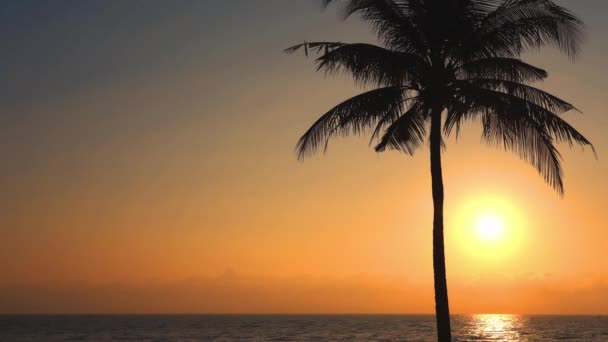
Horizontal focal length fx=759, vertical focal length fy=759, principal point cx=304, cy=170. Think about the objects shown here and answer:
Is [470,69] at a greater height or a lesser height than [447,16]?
lesser

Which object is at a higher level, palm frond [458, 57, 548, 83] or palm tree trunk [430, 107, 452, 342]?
palm frond [458, 57, 548, 83]

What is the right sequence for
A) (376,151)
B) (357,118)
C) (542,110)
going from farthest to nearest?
(376,151) < (357,118) < (542,110)

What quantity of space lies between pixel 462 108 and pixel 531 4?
3.32m

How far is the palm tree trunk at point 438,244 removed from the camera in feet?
60.4

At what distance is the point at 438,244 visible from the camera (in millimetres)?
18891

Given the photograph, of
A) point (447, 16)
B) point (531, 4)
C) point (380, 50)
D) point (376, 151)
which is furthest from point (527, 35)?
point (376, 151)

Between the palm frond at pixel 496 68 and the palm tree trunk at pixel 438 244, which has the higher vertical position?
the palm frond at pixel 496 68

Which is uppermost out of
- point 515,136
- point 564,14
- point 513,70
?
point 564,14

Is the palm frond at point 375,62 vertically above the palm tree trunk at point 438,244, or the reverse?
the palm frond at point 375,62

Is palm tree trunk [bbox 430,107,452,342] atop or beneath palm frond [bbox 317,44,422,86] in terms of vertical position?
beneath

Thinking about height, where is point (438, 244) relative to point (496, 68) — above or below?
below

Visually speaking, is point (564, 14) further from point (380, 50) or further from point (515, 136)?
point (380, 50)

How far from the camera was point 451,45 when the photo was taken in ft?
65.8

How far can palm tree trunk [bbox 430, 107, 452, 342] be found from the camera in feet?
60.4
